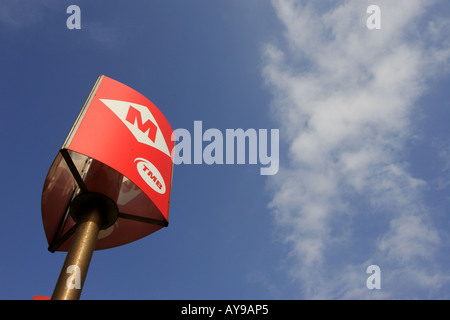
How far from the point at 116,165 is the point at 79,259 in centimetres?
142

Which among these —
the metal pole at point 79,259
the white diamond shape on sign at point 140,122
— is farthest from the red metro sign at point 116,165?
the metal pole at point 79,259

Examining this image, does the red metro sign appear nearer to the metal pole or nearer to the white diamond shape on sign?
the white diamond shape on sign

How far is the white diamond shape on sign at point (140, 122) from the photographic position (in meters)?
6.05

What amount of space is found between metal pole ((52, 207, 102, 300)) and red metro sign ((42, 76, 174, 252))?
16.7 inches

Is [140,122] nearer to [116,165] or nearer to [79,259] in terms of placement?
[116,165]

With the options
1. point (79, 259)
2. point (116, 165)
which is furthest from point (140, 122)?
point (79, 259)

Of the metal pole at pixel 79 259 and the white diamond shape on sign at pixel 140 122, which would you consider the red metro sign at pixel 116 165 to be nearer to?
the white diamond shape on sign at pixel 140 122

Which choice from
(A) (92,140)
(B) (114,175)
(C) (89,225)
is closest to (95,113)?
(A) (92,140)

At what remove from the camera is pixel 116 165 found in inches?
202

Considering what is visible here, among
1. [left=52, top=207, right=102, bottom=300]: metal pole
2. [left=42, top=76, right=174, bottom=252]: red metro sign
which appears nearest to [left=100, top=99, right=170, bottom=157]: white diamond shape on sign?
[left=42, top=76, right=174, bottom=252]: red metro sign

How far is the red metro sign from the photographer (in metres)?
5.23
